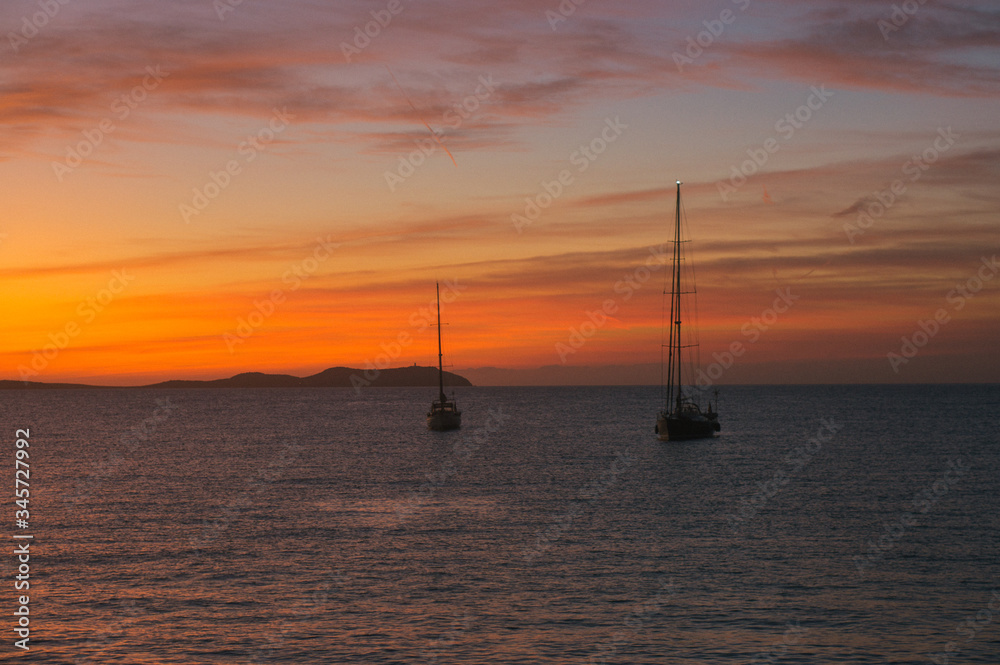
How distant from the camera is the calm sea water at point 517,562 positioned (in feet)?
92.0

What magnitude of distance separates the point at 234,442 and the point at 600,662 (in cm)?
9970

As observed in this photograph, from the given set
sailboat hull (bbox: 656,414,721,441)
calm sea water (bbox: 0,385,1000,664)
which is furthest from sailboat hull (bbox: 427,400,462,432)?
calm sea water (bbox: 0,385,1000,664)

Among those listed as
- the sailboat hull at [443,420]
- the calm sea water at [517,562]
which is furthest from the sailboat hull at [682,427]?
the sailboat hull at [443,420]

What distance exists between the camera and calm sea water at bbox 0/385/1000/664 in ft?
92.0

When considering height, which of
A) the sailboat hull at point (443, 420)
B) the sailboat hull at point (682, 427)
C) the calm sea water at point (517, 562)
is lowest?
the calm sea water at point (517, 562)

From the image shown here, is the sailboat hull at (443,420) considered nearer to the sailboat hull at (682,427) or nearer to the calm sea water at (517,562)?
the sailboat hull at (682,427)

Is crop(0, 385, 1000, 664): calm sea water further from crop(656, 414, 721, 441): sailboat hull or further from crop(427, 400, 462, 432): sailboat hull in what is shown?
crop(427, 400, 462, 432): sailboat hull

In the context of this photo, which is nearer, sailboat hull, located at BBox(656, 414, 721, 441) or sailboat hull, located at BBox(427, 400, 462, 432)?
sailboat hull, located at BBox(656, 414, 721, 441)

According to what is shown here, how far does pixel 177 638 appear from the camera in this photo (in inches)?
1111

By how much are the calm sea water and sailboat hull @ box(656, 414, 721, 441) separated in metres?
10.8

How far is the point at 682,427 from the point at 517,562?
58.2 m

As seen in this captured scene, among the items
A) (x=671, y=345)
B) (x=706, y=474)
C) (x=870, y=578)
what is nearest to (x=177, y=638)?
(x=870, y=578)

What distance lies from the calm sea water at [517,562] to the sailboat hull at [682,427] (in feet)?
35.6

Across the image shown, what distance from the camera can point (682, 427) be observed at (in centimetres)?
9356
